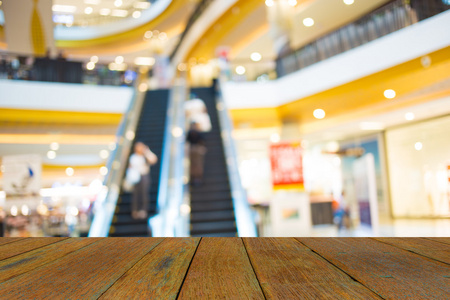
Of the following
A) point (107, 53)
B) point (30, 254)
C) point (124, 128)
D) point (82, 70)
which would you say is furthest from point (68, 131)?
point (30, 254)

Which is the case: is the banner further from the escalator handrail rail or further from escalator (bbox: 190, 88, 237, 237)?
escalator (bbox: 190, 88, 237, 237)

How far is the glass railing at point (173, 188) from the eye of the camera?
6.34m

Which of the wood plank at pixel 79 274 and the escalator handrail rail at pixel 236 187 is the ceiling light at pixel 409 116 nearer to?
the escalator handrail rail at pixel 236 187

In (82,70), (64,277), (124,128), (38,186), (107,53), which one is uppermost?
(107,53)

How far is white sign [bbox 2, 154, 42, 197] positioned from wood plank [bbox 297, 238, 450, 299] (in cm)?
512

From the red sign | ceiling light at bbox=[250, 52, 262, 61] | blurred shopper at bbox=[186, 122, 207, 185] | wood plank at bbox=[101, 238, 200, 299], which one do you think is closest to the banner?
wood plank at bbox=[101, 238, 200, 299]

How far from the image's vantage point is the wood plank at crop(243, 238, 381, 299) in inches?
32.4

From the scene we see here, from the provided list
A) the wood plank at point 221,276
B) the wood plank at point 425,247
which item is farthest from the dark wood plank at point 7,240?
the wood plank at point 425,247

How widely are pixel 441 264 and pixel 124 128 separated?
8.84m

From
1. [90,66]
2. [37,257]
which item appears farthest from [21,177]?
[90,66]

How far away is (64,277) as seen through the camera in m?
1.01

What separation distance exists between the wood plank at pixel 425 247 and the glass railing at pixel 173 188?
4659 mm

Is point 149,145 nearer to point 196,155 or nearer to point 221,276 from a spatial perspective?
point 196,155

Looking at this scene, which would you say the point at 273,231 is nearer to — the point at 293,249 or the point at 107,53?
the point at 293,249
